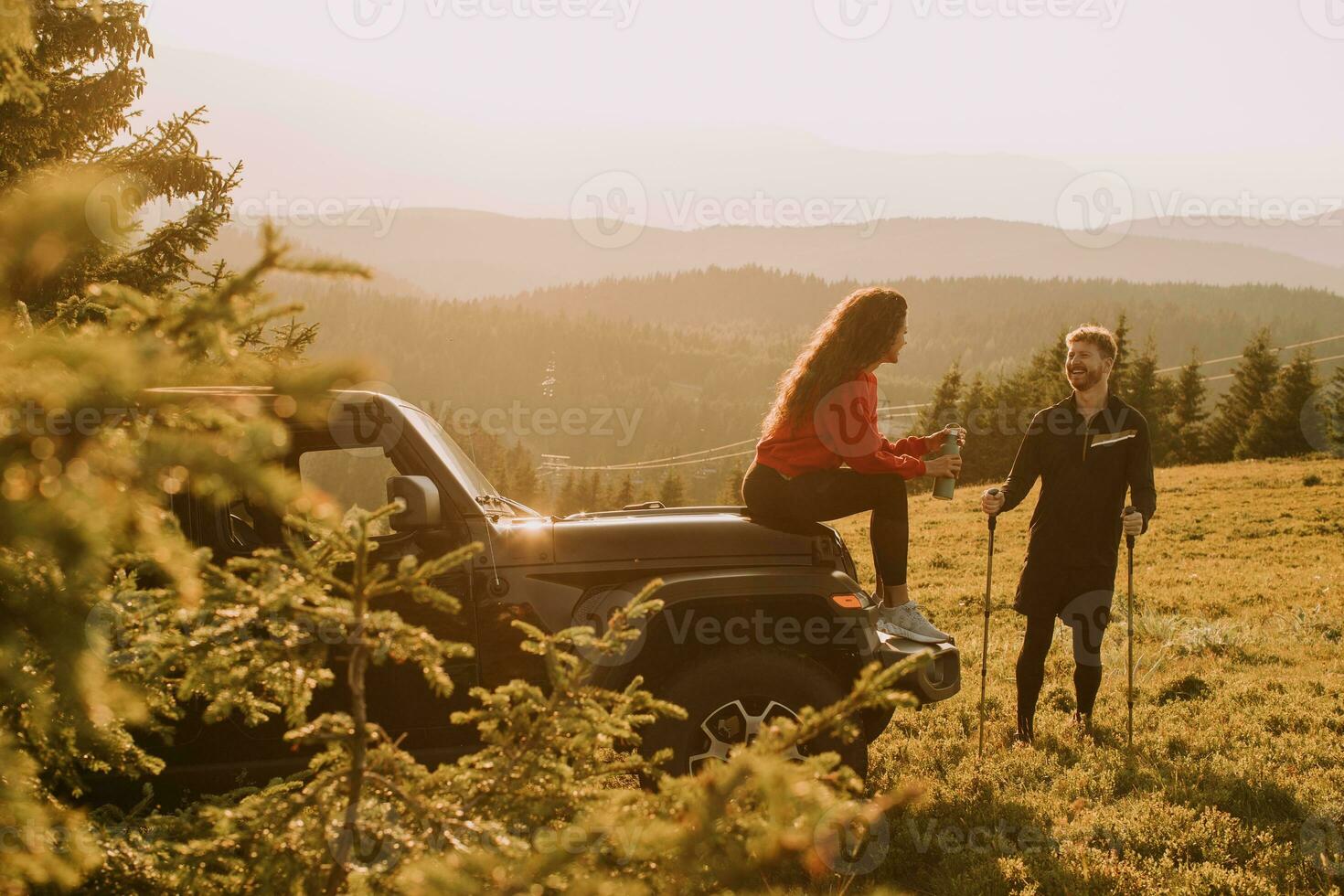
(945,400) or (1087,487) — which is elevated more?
(945,400)

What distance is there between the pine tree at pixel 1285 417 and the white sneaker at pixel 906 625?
5233 centimetres

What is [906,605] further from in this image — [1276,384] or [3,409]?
[1276,384]

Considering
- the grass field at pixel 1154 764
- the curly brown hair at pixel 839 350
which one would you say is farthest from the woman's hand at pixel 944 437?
the grass field at pixel 1154 764

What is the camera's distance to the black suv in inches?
168

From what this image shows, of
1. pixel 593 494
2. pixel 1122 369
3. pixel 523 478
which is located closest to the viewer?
pixel 1122 369

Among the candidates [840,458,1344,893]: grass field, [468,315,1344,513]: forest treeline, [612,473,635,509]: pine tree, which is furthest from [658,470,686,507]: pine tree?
[840,458,1344,893]: grass field

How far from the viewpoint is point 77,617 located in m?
1.72

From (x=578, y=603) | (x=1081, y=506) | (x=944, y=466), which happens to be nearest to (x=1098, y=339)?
(x=1081, y=506)

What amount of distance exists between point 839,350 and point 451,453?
2.41 meters

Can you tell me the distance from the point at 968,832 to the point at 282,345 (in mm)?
9325

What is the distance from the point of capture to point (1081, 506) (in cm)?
641

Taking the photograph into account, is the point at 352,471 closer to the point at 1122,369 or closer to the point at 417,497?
the point at 417,497

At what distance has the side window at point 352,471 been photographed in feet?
14.8

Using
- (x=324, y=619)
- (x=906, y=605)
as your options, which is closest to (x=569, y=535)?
(x=906, y=605)
